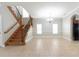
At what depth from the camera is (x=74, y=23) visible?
14.0 meters

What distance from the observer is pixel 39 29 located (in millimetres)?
17547

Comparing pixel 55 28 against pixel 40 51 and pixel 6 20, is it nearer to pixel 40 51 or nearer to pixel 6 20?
pixel 6 20

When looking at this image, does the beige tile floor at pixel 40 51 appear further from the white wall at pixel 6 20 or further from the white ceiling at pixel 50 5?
the white ceiling at pixel 50 5

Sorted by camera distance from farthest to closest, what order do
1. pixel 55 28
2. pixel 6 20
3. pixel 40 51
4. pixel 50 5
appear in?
pixel 55 28 → pixel 6 20 → pixel 50 5 → pixel 40 51

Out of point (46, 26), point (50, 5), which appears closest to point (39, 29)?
point (46, 26)

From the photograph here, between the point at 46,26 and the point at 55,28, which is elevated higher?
the point at 46,26

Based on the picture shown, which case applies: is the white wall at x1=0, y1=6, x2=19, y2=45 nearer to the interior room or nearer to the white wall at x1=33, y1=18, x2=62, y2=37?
the interior room

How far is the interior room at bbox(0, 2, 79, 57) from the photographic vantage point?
820 cm

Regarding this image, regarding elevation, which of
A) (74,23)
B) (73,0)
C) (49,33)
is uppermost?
(73,0)

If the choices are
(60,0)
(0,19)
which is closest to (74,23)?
(0,19)

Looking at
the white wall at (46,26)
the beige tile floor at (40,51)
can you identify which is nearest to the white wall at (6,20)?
the beige tile floor at (40,51)

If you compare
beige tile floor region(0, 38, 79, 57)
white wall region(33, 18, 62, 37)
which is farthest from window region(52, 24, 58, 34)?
beige tile floor region(0, 38, 79, 57)

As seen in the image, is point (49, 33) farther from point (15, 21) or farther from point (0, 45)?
point (0, 45)

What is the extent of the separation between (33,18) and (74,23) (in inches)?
203
